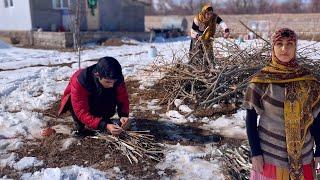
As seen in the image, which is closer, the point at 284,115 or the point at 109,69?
the point at 284,115

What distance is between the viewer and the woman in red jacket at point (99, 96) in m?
3.91

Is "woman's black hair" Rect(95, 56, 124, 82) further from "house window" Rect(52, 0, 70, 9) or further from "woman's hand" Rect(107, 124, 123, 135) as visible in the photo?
"house window" Rect(52, 0, 70, 9)

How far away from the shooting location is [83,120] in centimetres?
428

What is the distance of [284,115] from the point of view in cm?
234

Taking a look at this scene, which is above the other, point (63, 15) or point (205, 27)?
point (205, 27)

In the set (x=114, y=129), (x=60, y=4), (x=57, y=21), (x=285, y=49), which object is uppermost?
(x=60, y=4)

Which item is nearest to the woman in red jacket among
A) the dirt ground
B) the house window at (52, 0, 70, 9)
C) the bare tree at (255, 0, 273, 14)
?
the dirt ground

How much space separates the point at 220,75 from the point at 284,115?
3.43 metres

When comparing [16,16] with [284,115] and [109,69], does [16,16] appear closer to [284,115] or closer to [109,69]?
[109,69]

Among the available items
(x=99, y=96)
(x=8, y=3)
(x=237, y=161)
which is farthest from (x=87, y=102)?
(x=8, y=3)

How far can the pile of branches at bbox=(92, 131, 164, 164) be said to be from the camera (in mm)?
4047

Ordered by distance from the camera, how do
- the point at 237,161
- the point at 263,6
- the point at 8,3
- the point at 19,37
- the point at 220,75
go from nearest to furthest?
the point at 237,161, the point at 220,75, the point at 19,37, the point at 8,3, the point at 263,6

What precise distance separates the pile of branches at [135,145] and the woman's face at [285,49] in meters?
2.08

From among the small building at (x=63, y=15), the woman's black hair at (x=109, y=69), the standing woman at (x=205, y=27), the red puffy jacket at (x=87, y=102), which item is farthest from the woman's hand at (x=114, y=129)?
the small building at (x=63, y=15)
